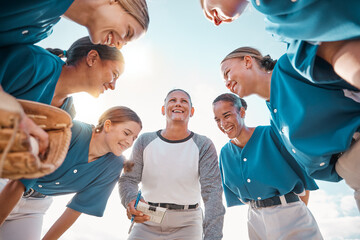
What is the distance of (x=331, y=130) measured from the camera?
56.1 inches

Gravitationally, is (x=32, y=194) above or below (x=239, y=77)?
below

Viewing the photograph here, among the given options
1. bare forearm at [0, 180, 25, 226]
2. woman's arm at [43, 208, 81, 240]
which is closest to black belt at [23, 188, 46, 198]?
woman's arm at [43, 208, 81, 240]

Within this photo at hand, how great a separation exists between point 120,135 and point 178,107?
3.05 feet

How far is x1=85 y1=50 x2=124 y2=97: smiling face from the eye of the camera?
2.77 metres

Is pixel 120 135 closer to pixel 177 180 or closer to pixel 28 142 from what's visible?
pixel 177 180

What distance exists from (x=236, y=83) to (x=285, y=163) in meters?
1.10

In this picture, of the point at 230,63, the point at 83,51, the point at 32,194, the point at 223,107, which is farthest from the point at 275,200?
the point at 32,194

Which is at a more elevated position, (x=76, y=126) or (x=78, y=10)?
(x=78, y=10)

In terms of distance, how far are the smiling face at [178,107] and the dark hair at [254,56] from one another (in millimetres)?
823

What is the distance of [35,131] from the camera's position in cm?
81

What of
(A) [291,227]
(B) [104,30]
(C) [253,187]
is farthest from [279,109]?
(B) [104,30]

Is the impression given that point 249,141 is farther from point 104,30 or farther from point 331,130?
point 104,30

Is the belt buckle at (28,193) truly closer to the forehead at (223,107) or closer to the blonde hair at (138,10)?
the blonde hair at (138,10)

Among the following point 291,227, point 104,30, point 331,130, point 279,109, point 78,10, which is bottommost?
point 291,227
